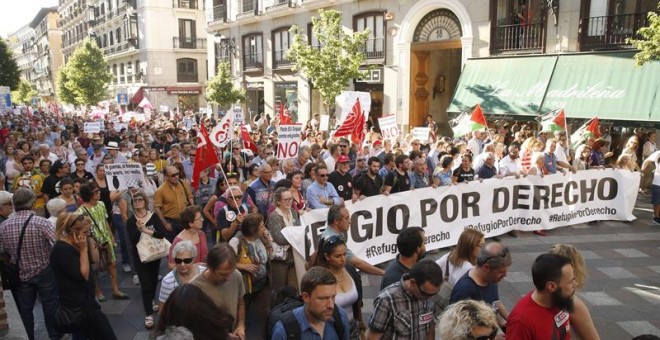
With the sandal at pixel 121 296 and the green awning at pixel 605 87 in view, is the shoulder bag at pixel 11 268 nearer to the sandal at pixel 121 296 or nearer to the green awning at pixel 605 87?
the sandal at pixel 121 296

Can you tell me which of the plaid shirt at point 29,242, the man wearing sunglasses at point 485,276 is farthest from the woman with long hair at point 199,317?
the plaid shirt at point 29,242

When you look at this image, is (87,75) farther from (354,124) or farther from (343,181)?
(343,181)

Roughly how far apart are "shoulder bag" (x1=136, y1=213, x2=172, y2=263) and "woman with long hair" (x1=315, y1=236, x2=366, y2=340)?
2495 millimetres

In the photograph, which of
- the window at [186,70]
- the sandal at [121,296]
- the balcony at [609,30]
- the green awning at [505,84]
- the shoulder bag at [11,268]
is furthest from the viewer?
the window at [186,70]

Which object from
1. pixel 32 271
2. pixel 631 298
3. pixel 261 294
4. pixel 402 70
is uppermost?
pixel 402 70

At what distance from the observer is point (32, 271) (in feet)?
16.0

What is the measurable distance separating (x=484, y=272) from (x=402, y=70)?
18812 millimetres

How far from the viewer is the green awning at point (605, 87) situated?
1419 centimetres

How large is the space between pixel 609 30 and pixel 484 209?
10.4 meters

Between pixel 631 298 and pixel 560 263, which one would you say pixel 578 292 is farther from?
pixel 560 263

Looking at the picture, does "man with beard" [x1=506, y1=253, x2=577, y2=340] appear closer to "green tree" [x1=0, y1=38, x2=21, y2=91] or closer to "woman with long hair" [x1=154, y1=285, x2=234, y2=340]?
"woman with long hair" [x1=154, y1=285, x2=234, y2=340]

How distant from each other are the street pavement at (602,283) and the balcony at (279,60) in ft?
69.8

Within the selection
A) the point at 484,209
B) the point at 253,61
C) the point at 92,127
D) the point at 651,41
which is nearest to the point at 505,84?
the point at 651,41

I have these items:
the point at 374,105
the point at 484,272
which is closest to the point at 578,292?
the point at 484,272
